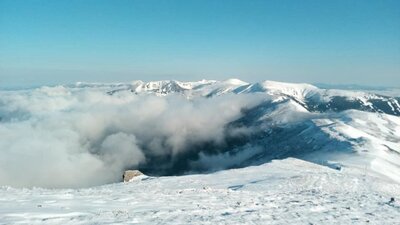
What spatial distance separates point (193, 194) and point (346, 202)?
10707mm

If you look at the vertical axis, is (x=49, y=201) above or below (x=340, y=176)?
above

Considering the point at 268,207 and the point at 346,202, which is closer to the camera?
the point at 268,207

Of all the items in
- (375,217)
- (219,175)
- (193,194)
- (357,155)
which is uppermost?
(375,217)

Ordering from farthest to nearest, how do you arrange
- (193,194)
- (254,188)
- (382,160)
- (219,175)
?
(382,160) < (219,175) < (254,188) < (193,194)

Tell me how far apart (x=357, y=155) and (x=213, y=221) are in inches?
7151

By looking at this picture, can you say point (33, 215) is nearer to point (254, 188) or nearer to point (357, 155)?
point (254, 188)

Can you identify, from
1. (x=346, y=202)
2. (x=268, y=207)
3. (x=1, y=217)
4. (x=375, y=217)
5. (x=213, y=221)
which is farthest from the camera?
(x=346, y=202)

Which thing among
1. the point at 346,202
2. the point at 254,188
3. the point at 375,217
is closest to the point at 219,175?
the point at 254,188

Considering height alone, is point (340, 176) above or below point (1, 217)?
below

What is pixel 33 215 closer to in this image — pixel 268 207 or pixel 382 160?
pixel 268 207

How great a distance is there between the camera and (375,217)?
20.8 meters

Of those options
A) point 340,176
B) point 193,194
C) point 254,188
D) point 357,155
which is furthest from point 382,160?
point 193,194

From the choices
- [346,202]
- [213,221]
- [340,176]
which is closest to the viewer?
[213,221]

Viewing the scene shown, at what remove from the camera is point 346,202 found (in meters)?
25.8
